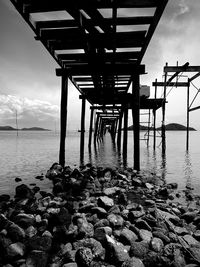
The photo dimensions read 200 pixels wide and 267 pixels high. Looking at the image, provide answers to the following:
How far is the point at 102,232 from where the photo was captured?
3.10 m

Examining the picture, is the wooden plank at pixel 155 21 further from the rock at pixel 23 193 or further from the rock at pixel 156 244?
the rock at pixel 23 193

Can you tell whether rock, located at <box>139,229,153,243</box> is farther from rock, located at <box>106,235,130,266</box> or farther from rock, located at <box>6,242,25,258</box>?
rock, located at <box>6,242,25,258</box>

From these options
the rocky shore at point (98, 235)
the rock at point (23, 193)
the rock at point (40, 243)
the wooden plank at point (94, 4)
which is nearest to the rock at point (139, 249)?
the rocky shore at point (98, 235)

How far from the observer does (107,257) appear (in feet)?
8.94

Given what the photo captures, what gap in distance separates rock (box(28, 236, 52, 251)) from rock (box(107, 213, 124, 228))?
0.96m

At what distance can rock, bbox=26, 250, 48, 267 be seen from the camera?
2514mm

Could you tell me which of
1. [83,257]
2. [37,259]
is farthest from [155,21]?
[37,259]

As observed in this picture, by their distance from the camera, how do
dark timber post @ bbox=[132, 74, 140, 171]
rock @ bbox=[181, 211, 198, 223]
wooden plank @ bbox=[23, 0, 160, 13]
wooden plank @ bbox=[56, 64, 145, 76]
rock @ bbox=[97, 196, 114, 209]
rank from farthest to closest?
dark timber post @ bbox=[132, 74, 140, 171], wooden plank @ bbox=[56, 64, 145, 76], wooden plank @ bbox=[23, 0, 160, 13], rock @ bbox=[97, 196, 114, 209], rock @ bbox=[181, 211, 198, 223]

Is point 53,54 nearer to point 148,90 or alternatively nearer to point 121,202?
point 121,202

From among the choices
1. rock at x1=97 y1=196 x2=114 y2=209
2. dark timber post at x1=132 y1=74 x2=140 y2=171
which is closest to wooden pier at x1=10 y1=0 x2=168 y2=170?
dark timber post at x1=132 y1=74 x2=140 y2=171

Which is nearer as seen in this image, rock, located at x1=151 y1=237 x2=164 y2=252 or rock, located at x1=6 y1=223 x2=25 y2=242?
rock, located at x1=151 y1=237 x2=164 y2=252

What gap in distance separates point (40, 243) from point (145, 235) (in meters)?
1.34

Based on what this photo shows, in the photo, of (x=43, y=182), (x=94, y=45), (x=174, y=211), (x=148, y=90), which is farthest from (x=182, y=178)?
(x=148, y=90)

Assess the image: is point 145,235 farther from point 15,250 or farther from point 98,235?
point 15,250
